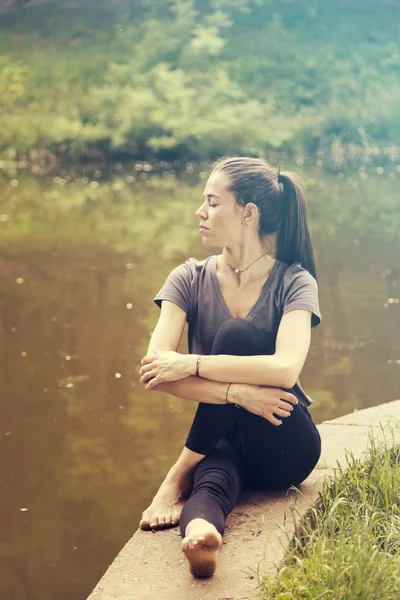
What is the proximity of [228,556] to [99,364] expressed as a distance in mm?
2940

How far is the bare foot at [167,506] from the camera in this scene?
8.87 ft

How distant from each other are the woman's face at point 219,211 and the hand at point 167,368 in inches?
14.2

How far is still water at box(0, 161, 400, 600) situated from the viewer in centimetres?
334

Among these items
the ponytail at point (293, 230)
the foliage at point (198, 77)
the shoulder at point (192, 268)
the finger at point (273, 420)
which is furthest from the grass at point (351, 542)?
the foliage at point (198, 77)

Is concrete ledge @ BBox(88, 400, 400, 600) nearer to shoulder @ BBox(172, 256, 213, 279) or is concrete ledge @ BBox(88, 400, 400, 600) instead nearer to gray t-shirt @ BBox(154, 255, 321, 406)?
gray t-shirt @ BBox(154, 255, 321, 406)

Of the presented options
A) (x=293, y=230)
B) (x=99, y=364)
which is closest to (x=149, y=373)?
(x=293, y=230)

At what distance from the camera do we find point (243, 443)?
269 centimetres

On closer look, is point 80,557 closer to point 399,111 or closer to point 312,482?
point 312,482

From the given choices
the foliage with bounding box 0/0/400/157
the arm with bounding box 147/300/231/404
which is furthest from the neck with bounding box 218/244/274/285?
the foliage with bounding box 0/0/400/157

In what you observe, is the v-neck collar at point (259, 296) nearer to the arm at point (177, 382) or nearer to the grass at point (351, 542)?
the arm at point (177, 382)

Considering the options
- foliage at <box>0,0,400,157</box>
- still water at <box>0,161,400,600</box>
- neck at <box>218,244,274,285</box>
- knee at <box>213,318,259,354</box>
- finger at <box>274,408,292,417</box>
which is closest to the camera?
finger at <box>274,408,292,417</box>

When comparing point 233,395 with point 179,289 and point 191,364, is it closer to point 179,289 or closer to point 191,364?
point 191,364

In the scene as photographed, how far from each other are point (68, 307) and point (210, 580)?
4.47 metres

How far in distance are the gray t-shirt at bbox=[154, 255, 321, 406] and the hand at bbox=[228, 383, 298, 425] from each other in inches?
8.1
